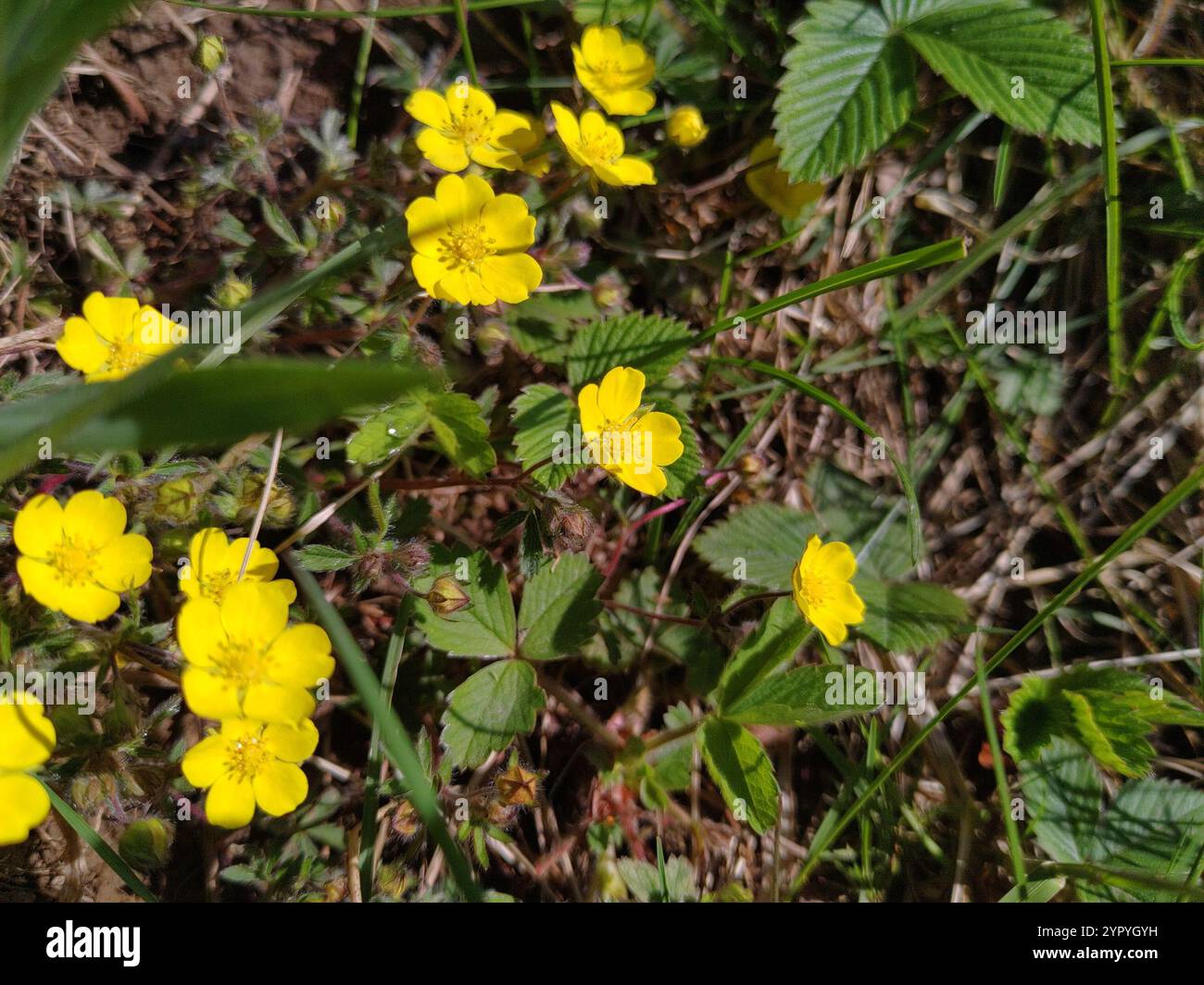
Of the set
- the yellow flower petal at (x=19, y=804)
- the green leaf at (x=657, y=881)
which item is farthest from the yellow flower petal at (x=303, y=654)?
the green leaf at (x=657, y=881)

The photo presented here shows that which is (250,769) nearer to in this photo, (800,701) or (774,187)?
(800,701)

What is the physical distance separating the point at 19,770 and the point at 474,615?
1.01 meters

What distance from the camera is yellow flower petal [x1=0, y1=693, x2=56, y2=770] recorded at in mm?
1626

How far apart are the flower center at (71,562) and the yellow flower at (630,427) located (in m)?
1.11

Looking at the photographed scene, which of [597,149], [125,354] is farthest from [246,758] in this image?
[597,149]

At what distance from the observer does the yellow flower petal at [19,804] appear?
161 cm

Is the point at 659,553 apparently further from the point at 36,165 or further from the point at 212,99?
the point at 36,165

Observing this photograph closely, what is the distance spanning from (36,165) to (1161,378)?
137 inches

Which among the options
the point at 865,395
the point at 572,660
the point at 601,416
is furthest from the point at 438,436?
the point at 865,395

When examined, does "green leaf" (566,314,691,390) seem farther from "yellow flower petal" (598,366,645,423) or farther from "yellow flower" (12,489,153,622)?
"yellow flower" (12,489,153,622)

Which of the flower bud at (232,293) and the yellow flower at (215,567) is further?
the flower bud at (232,293)

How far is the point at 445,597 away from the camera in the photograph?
6.83ft

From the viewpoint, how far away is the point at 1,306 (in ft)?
7.95

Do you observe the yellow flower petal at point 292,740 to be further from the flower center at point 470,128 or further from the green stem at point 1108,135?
the green stem at point 1108,135
